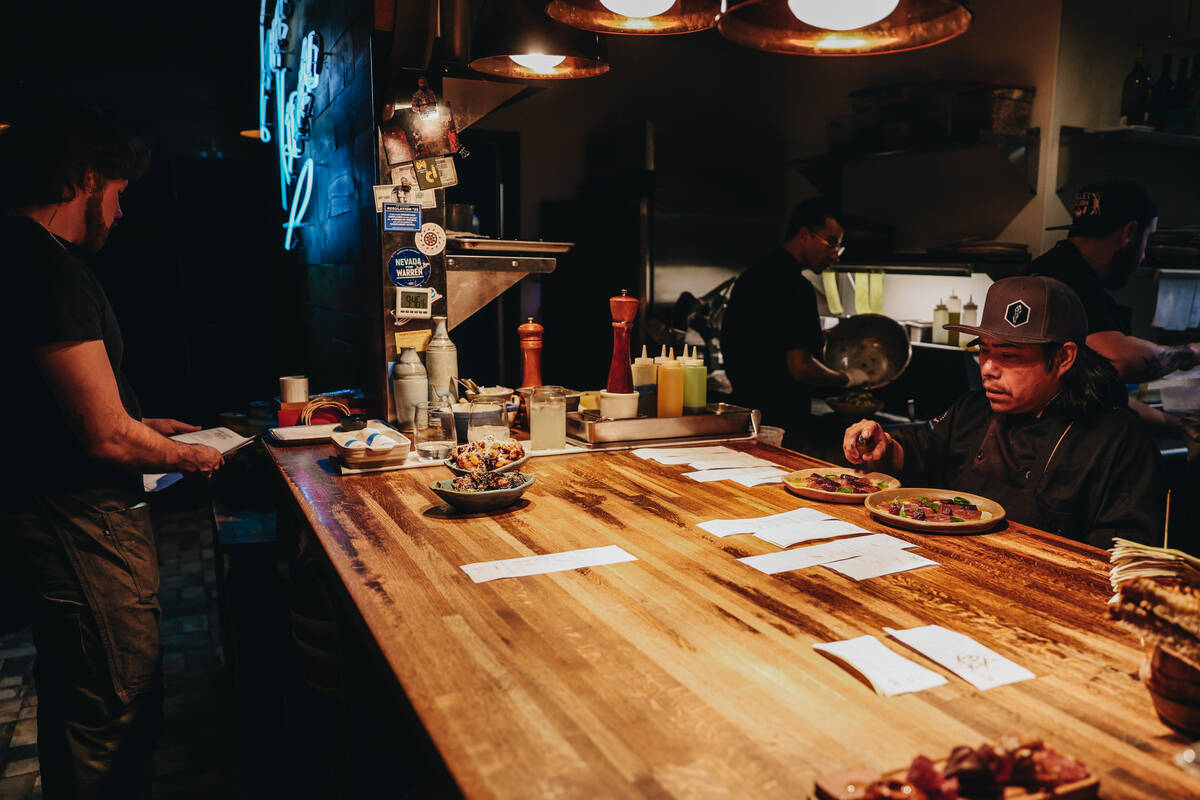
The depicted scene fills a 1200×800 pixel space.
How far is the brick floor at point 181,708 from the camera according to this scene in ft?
9.34

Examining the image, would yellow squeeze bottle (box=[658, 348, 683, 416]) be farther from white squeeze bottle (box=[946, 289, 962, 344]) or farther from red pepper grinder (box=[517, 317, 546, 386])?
white squeeze bottle (box=[946, 289, 962, 344])

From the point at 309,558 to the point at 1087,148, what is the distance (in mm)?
4394

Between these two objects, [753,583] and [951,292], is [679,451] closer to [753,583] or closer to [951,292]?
[753,583]

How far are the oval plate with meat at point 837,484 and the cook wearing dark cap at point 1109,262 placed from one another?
1.50m

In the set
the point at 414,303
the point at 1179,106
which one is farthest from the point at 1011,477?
the point at 1179,106

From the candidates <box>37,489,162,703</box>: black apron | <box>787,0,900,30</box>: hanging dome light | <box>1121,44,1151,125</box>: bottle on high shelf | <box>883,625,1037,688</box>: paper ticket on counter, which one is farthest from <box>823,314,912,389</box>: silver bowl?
<box>37,489,162,703</box>: black apron

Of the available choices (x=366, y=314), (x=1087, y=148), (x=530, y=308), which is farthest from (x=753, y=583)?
(x=530, y=308)

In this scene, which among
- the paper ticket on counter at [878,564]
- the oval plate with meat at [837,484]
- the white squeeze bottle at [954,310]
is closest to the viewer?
the paper ticket on counter at [878,564]

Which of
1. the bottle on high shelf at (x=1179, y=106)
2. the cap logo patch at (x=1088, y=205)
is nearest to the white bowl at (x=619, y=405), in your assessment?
the cap logo patch at (x=1088, y=205)

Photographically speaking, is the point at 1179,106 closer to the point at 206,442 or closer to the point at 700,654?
the point at 700,654

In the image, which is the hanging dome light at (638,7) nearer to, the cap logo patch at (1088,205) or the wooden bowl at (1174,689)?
the wooden bowl at (1174,689)

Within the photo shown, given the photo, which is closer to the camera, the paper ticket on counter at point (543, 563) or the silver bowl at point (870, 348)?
the paper ticket on counter at point (543, 563)

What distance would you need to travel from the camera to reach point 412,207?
3234mm

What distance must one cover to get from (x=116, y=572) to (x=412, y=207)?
5.43ft
